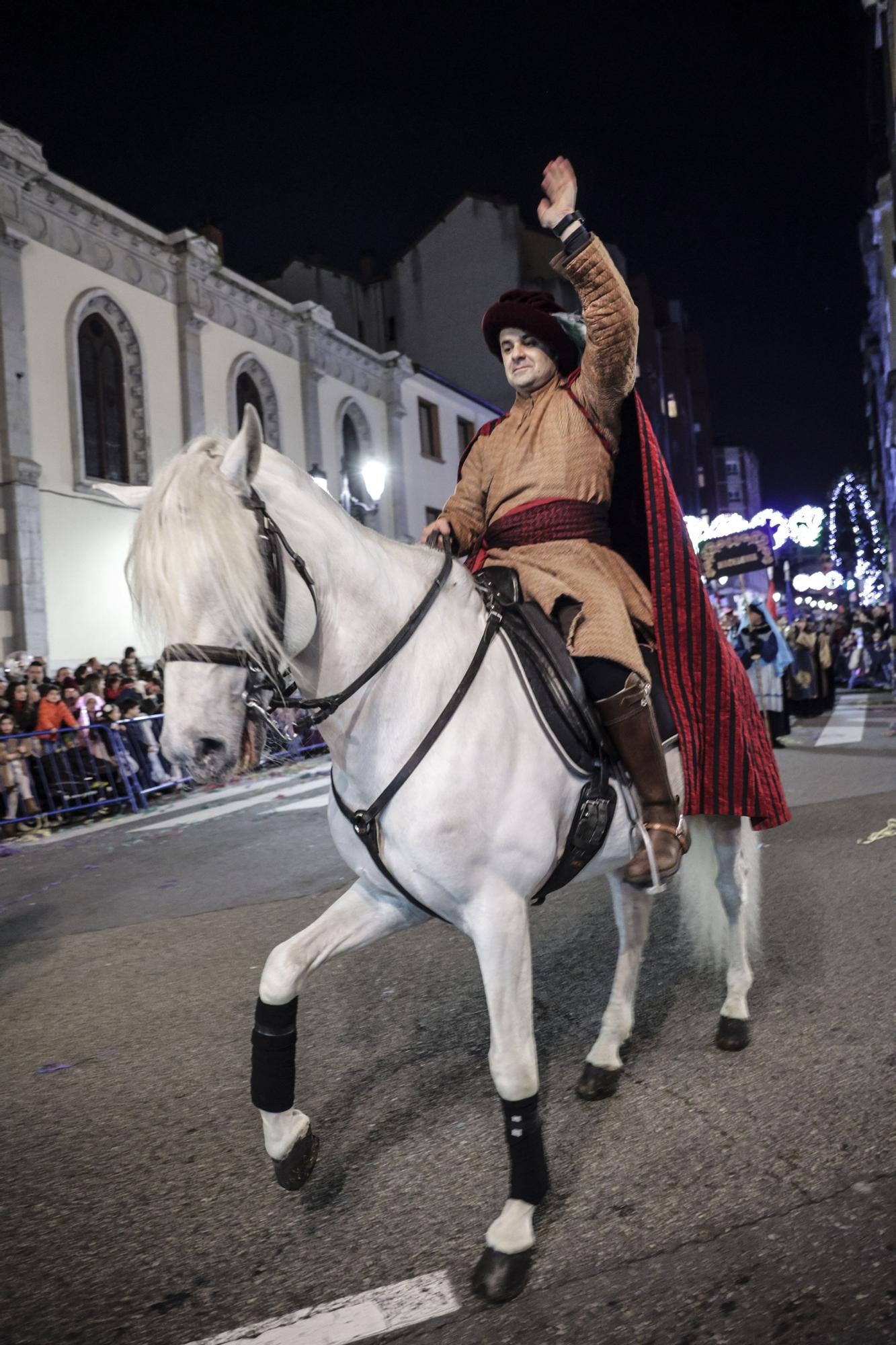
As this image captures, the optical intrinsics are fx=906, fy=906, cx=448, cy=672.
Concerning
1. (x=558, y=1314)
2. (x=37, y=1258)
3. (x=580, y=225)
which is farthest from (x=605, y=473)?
(x=37, y=1258)

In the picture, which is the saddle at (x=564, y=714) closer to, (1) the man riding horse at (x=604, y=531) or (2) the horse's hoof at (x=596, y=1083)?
(1) the man riding horse at (x=604, y=531)

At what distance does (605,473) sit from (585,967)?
265cm

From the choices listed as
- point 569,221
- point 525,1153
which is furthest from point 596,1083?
point 569,221

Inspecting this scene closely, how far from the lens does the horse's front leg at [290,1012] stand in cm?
260

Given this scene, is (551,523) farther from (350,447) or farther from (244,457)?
(350,447)

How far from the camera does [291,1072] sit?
2646 millimetres

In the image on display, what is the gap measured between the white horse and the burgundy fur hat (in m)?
0.98

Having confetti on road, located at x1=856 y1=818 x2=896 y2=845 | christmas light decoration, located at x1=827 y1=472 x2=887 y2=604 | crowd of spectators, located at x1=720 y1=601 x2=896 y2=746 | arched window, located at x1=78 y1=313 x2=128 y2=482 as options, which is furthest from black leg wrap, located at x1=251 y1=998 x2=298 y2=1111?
christmas light decoration, located at x1=827 y1=472 x2=887 y2=604

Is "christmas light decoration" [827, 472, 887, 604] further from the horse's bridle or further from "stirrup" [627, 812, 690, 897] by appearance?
the horse's bridle

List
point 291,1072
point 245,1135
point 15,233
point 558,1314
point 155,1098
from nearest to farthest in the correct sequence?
1. point 558,1314
2. point 291,1072
3. point 245,1135
4. point 155,1098
5. point 15,233

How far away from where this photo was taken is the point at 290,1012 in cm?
264

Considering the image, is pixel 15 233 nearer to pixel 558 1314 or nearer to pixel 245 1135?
pixel 245 1135

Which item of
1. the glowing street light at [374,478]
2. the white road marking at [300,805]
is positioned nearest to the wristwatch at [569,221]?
the white road marking at [300,805]

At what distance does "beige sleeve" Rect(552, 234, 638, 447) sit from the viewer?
2.71 meters
